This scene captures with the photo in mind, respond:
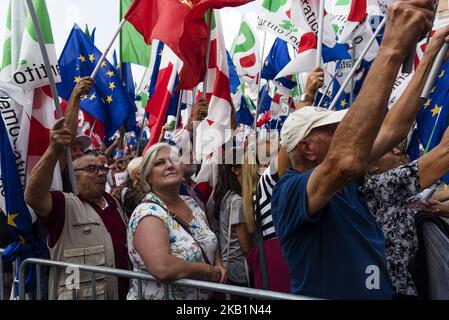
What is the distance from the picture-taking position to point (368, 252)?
86.1 inches

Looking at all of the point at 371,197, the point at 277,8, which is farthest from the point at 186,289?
the point at 277,8

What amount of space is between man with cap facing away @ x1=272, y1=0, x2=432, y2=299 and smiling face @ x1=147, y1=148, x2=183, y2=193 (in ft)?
4.01

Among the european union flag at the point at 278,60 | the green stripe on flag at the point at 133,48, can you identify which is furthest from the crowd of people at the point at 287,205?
the european union flag at the point at 278,60

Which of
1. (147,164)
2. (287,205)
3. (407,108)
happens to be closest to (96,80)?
(147,164)

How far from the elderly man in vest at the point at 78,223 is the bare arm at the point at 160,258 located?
2.26 feet

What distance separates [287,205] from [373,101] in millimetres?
596

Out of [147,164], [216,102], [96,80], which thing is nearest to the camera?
[147,164]

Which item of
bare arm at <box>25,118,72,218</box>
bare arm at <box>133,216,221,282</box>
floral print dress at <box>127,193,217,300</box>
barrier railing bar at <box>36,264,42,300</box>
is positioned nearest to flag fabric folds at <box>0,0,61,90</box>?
bare arm at <box>25,118,72,218</box>

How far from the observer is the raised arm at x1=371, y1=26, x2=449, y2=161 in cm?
248

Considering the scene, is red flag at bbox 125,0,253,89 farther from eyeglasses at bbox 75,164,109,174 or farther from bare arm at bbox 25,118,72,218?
bare arm at bbox 25,118,72,218

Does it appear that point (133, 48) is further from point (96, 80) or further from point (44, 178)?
point (44, 178)

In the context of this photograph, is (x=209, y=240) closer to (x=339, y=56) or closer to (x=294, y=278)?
(x=294, y=278)

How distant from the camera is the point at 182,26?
468 centimetres

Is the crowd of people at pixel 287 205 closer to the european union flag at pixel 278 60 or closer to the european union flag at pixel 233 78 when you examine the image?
the european union flag at pixel 278 60
